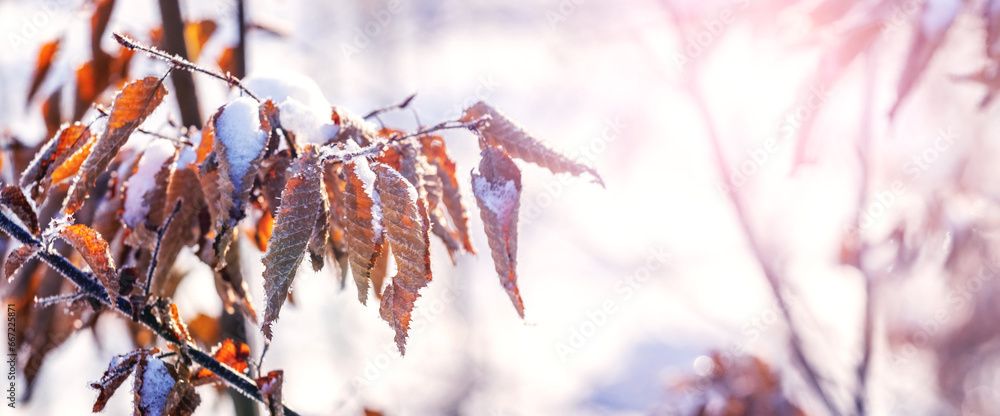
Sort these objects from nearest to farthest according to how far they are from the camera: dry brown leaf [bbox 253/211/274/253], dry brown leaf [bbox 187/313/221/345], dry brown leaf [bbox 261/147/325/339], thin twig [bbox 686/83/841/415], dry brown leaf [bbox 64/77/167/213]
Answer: dry brown leaf [bbox 261/147/325/339] → dry brown leaf [bbox 64/77/167/213] → dry brown leaf [bbox 253/211/274/253] → dry brown leaf [bbox 187/313/221/345] → thin twig [bbox 686/83/841/415]

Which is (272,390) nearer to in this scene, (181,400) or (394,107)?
(181,400)

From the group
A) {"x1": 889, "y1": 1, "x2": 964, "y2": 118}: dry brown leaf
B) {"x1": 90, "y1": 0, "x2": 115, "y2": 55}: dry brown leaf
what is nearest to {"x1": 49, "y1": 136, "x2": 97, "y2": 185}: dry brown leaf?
{"x1": 90, "y1": 0, "x2": 115, "y2": 55}: dry brown leaf

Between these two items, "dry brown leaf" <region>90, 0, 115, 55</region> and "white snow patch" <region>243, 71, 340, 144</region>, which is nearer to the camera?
"white snow patch" <region>243, 71, 340, 144</region>

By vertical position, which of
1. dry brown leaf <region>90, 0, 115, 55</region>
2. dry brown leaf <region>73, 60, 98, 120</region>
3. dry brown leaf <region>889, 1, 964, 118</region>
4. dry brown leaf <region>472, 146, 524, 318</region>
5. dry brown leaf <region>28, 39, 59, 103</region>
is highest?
dry brown leaf <region>28, 39, 59, 103</region>

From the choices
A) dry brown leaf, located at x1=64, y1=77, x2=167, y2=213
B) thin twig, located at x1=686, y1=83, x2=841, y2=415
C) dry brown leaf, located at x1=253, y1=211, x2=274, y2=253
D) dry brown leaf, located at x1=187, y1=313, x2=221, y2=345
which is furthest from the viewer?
thin twig, located at x1=686, y1=83, x2=841, y2=415

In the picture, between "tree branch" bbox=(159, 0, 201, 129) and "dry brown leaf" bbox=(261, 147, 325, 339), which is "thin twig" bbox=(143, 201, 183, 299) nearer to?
"dry brown leaf" bbox=(261, 147, 325, 339)

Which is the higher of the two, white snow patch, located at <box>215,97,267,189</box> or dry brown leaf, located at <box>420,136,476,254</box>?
white snow patch, located at <box>215,97,267,189</box>
